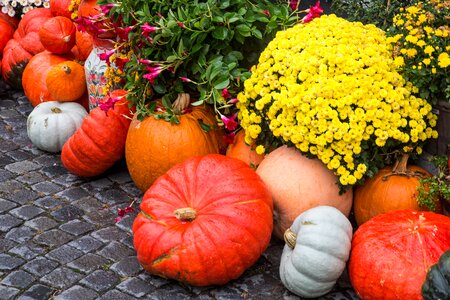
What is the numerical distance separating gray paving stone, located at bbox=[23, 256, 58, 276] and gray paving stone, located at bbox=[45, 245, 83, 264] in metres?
0.04

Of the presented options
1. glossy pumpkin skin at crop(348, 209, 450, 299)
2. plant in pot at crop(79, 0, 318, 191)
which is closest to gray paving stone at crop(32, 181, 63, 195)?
plant in pot at crop(79, 0, 318, 191)

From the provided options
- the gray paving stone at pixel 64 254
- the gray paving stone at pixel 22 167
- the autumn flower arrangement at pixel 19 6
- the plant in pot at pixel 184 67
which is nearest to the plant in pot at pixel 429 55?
the plant in pot at pixel 184 67

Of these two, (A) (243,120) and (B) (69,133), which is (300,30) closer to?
(A) (243,120)

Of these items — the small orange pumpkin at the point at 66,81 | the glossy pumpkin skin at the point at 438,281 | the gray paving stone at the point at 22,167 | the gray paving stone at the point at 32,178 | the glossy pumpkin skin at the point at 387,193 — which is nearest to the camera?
the glossy pumpkin skin at the point at 438,281

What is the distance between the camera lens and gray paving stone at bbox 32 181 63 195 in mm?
5074

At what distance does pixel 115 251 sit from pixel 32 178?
128 centimetres

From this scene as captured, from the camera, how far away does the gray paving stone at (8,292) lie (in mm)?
3879

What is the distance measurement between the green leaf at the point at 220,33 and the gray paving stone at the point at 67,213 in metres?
1.51

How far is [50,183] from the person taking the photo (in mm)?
5199

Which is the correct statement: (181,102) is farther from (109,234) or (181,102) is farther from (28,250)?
(28,250)

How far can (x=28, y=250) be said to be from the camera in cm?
432

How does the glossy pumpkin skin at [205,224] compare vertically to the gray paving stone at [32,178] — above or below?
above

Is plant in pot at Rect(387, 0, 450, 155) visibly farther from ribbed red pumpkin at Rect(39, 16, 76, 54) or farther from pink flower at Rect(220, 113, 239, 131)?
ribbed red pumpkin at Rect(39, 16, 76, 54)

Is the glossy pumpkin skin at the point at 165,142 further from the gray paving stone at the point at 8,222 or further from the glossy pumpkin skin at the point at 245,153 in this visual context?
the gray paving stone at the point at 8,222
